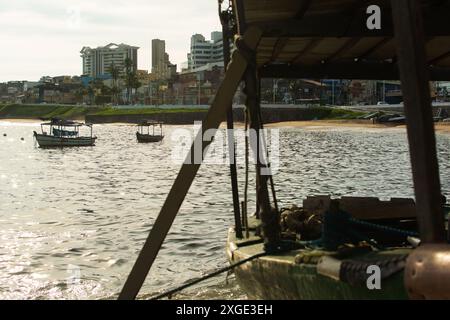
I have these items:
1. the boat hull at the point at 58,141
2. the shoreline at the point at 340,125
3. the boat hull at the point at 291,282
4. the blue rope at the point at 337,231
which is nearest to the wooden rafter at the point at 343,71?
the boat hull at the point at 291,282

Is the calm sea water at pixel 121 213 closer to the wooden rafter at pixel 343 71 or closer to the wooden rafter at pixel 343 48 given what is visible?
the wooden rafter at pixel 343 71

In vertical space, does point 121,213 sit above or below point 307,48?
below

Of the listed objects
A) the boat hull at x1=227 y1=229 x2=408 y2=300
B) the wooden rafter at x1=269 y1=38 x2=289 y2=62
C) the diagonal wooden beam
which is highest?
the diagonal wooden beam

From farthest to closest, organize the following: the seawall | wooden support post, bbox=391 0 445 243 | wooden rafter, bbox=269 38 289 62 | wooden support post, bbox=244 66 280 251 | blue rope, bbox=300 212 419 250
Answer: the seawall < wooden rafter, bbox=269 38 289 62 < wooden support post, bbox=244 66 280 251 < blue rope, bbox=300 212 419 250 < wooden support post, bbox=391 0 445 243

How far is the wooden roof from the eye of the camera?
21.0 ft

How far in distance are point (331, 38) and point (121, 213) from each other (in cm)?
1965

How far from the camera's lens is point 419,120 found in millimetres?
4770

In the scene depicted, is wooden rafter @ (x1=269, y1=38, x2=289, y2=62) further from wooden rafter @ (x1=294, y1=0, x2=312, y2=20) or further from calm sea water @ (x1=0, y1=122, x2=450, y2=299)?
calm sea water @ (x1=0, y1=122, x2=450, y2=299)

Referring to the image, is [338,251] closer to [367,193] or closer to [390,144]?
[367,193]

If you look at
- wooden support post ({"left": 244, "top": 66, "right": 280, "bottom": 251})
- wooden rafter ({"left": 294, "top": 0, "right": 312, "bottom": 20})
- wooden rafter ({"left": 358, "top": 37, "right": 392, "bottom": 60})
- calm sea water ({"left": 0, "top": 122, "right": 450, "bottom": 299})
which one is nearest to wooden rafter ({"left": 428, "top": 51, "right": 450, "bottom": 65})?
wooden rafter ({"left": 358, "top": 37, "right": 392, "bottom": 60})

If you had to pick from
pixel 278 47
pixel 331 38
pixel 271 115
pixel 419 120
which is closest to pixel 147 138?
pixel 271 115

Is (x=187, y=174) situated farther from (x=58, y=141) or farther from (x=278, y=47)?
(x=58, y=141)

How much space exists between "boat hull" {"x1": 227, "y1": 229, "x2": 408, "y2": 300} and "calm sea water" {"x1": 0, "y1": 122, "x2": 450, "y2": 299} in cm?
231
